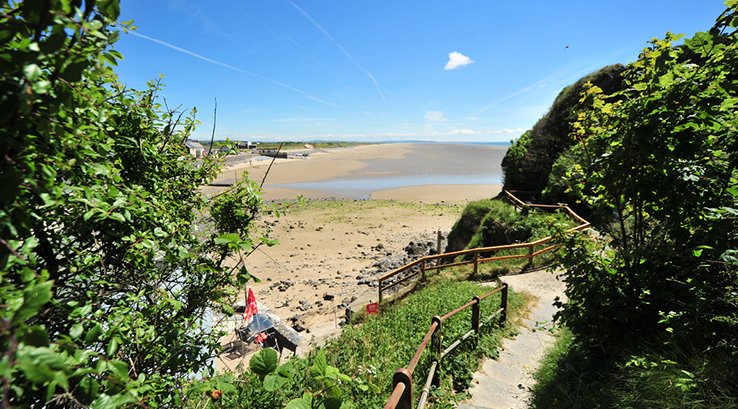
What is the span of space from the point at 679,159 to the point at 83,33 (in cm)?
415

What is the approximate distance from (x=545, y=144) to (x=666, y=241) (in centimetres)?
1808

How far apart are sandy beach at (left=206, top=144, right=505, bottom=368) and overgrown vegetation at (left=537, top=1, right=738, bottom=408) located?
130 inches

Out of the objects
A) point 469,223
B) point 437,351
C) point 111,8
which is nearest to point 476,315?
point 437,351

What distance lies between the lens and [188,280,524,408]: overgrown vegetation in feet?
12.1

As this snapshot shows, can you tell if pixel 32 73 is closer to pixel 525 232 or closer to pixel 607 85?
pixel 525 232

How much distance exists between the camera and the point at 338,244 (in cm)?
2245

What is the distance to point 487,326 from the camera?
20.7 feet

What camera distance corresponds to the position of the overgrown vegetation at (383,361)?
369cm

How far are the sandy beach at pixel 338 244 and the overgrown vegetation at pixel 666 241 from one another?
130 inches

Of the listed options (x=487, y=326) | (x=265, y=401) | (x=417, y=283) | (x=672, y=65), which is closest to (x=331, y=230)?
(x=417, y=283)

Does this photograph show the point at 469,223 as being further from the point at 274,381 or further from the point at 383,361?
the point at 274,381

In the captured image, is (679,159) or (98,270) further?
(679,159)

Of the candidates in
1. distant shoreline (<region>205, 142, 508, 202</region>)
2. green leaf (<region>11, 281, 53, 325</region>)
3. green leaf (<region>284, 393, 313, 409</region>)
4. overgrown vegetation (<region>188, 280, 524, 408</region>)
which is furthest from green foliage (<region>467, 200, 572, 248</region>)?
distant shoreline (<region>205, 142, 508, 202</region>)

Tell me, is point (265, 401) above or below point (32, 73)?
below
